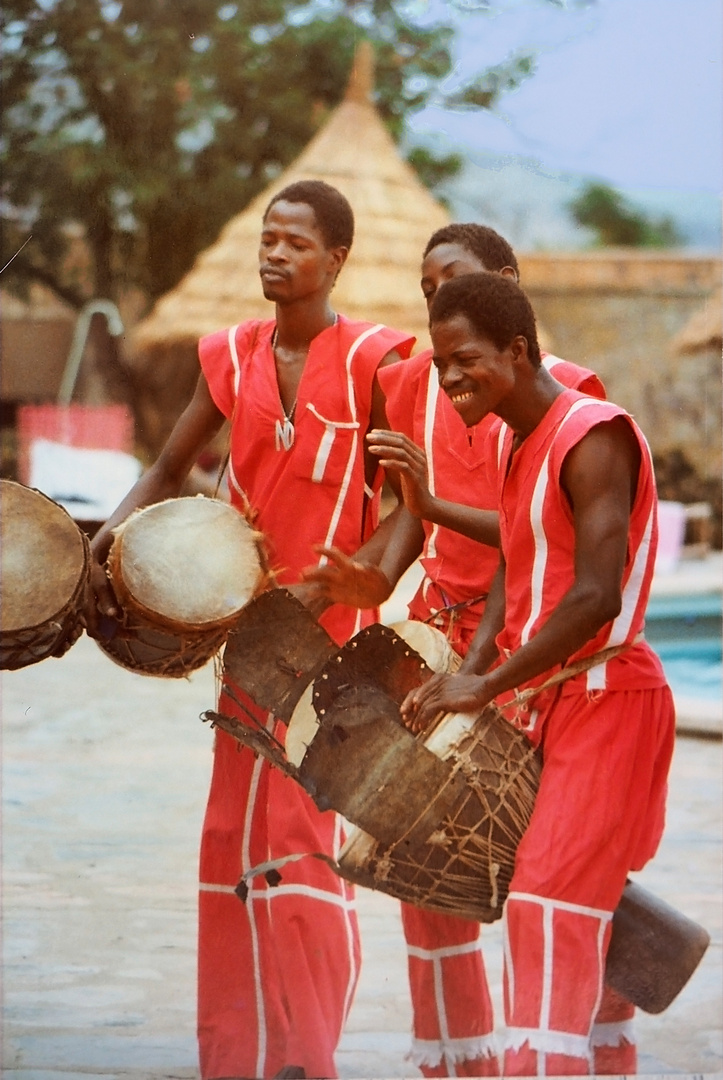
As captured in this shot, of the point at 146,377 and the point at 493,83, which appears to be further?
the point at 146,377

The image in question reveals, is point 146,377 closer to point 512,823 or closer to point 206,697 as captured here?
point 206,697

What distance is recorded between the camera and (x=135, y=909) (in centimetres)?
526

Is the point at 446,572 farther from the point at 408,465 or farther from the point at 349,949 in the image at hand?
the point at 349,949

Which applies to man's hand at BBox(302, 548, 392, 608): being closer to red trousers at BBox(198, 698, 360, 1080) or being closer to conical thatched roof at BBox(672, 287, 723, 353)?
red trousers at BBox(198, 698, 360, 1080)

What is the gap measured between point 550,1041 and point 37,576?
→ 150 cm

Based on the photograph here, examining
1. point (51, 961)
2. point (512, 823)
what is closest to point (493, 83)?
point (51, 961)

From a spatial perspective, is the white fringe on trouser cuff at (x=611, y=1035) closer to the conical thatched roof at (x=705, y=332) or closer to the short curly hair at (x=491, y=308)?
the short curly hair at (x=491, y=308)

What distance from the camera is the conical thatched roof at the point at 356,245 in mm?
9945

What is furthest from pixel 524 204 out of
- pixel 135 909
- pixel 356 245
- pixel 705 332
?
pixel 135 909

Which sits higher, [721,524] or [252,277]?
[252,277]

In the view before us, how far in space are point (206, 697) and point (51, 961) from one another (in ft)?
13.8

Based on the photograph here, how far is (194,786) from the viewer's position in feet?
22.9

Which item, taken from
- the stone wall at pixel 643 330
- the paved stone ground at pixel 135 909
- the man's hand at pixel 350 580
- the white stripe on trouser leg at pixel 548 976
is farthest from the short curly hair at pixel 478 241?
the stone wall at pixel 643 330

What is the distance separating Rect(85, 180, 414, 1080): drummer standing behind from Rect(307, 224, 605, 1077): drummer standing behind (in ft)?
0.53
